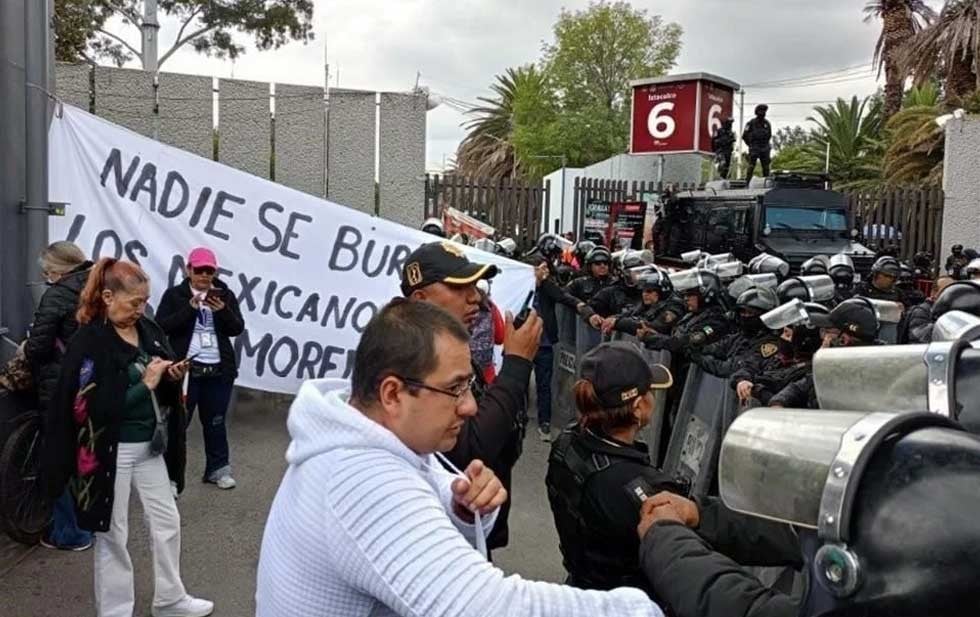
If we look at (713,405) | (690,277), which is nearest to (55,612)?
(713,405)

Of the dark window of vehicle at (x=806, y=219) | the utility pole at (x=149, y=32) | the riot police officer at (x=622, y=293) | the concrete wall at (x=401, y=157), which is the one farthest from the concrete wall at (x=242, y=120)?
the utility pole at (x=149, y=32)

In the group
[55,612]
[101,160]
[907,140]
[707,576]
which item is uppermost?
[907,140]

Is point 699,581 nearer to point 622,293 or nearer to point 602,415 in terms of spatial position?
point 602,415

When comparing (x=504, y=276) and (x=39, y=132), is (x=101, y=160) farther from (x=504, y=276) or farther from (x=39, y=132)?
(x=504, y=276)

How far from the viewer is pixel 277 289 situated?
6992 millimetres

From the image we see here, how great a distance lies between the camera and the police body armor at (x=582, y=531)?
2.61 meters

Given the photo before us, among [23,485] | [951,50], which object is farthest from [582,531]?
[951,50]

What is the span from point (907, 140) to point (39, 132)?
24.1 meters

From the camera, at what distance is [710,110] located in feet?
72.8

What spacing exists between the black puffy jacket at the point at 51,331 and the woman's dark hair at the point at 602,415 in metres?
3.13

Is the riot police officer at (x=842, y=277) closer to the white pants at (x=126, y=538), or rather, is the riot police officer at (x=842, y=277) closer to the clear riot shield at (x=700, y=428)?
the clear riot shield at (x=700, y=428)

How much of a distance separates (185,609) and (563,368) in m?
5.22

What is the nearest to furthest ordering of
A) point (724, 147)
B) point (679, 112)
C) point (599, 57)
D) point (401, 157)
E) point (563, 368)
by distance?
point (563, 368), point (401, 157), point (724, 147), point (679, 112), point (599, 57)

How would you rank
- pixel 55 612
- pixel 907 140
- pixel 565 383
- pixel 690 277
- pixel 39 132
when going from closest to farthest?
pixel 55 612 < pixel 39 132 < pixel 690 277 < pixel 565 383 < pixel 907 140
